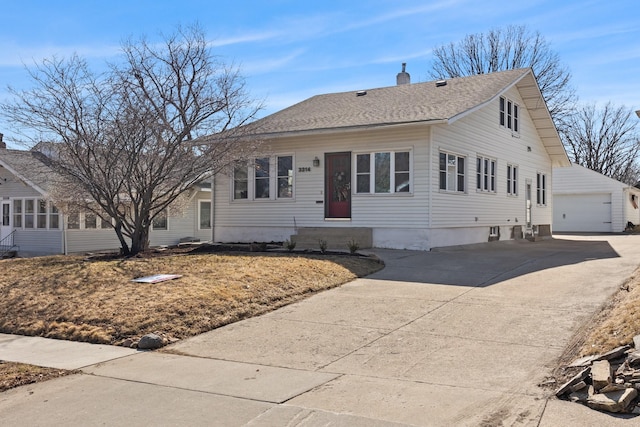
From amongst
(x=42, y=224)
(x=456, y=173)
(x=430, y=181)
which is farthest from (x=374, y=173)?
(x=42, y=224)

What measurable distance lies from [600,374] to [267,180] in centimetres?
1491

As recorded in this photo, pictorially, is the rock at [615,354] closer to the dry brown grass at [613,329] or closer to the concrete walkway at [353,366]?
the dry brown grass at [613,329]

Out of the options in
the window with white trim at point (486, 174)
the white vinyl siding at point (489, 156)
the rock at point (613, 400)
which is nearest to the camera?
the rock at point (613, 400)

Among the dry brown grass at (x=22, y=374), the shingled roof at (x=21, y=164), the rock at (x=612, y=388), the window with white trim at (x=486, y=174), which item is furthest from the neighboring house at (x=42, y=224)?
the rock at (x=612, y=388)

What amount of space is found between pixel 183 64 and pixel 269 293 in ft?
32.2

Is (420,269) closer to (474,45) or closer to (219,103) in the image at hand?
(219,103)

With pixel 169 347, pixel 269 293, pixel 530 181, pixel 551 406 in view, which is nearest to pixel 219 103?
pixel 269 293

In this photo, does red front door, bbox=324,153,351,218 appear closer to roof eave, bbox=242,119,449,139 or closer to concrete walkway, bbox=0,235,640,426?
roof eave, bbox=242,119,449,139

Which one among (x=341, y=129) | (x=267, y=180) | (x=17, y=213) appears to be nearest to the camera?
(x=341, y=129)

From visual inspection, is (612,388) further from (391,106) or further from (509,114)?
(509,114)

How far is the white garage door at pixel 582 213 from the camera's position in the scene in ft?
106

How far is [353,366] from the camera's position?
6.23 metres

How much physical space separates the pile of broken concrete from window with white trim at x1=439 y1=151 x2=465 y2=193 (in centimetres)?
1173

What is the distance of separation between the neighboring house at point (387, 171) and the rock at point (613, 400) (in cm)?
1116
